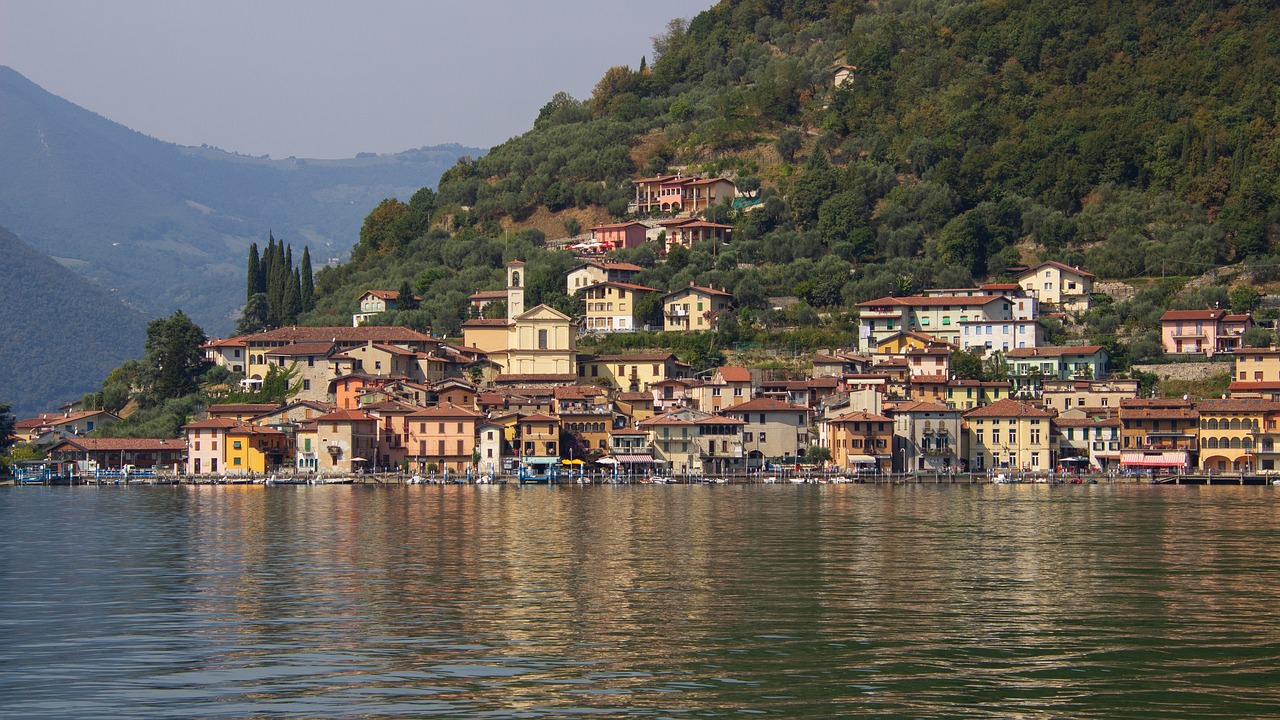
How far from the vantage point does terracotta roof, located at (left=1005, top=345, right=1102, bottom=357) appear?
86312 mm

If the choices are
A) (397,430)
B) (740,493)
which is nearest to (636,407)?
(397,430)

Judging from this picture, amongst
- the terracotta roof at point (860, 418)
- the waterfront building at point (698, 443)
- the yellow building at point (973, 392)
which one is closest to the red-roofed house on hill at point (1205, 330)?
the yellow building at point (973, 392)

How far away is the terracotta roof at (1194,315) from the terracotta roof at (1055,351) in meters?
3.77

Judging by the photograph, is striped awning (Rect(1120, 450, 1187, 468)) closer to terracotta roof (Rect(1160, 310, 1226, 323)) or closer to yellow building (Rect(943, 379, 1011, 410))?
yellow building (Rect(943, 379, 1011, 410))

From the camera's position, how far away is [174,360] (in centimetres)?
9394

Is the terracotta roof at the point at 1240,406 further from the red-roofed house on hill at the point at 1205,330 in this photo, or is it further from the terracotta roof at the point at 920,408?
the terracotta roof at the point at 920,408

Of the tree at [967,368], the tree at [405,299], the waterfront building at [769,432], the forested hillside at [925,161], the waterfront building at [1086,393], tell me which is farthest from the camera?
the tree at [405,299]

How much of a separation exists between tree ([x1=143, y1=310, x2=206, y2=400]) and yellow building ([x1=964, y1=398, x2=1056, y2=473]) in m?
43.0

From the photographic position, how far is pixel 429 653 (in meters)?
25.2

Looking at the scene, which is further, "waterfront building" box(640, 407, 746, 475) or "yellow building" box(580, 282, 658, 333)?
"yellow building" box(580, 282, 658, 333)

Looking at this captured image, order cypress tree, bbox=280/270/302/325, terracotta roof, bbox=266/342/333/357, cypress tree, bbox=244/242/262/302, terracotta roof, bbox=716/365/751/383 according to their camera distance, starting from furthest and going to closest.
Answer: cypress tree, bbox=244/242/262/302, cypress tree, bbox=280/270/302/325, terracotta roof, bbox=266/342/333/357, terracotta roof, bbox=716/365/751/383

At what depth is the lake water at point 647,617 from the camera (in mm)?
22109

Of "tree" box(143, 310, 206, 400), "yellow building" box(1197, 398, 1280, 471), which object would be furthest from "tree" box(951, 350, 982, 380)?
"tree" box(143, 310, 206, 400)

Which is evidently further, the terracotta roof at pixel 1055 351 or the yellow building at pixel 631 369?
the yellow building at pixel 631 369
